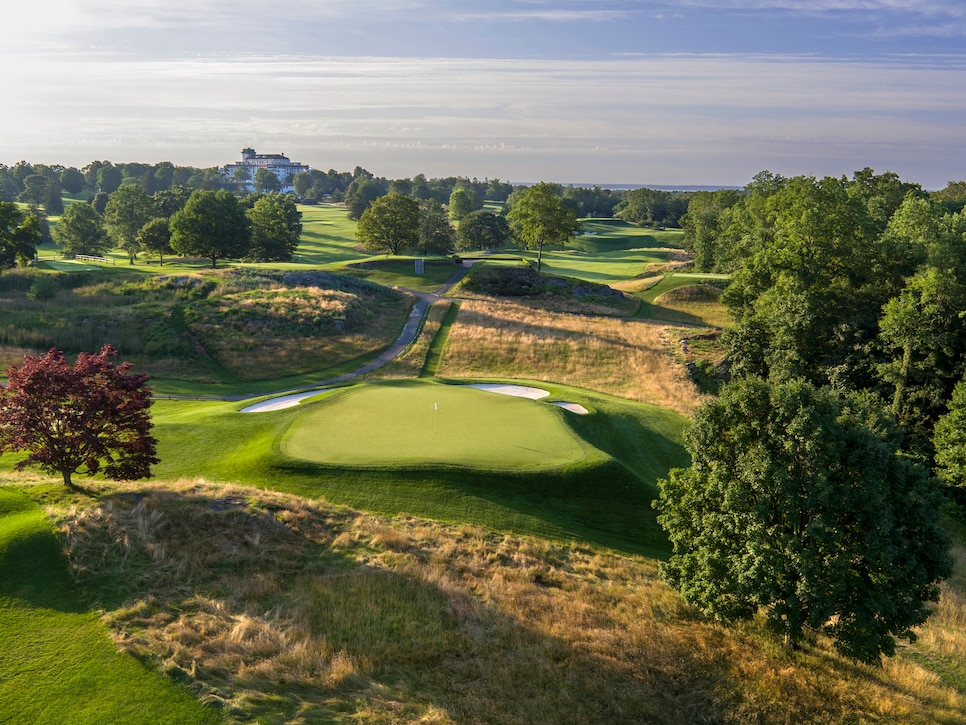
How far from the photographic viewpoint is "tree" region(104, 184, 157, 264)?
9312 centimetres

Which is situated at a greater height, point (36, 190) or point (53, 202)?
point (36, 190)

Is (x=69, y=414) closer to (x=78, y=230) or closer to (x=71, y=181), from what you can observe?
(x=78, y=230)

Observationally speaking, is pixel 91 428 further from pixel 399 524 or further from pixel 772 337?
pixel 772 337

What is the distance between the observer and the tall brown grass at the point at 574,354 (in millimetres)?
43000

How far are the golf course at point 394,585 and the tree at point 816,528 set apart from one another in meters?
1.53

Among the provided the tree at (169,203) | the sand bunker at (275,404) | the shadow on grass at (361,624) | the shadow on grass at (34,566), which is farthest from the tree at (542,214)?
the shadow on grass at (34,566)

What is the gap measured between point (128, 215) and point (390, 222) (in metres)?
45.6

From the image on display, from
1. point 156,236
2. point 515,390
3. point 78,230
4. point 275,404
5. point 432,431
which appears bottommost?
point 275,404

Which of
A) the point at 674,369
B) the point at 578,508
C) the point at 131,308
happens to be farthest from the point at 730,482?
the point at 131,308

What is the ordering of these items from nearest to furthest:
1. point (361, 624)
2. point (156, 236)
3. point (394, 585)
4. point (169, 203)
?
point (361, 624) → point (394, 585) → point (156, 236) → point (169, 203)

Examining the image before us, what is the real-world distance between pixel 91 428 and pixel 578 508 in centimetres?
1594

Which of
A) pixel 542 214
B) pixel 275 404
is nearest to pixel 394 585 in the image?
pixel 275 404

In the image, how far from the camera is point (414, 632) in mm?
12797

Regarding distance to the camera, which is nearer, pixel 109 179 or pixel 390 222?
pixel 390 222
